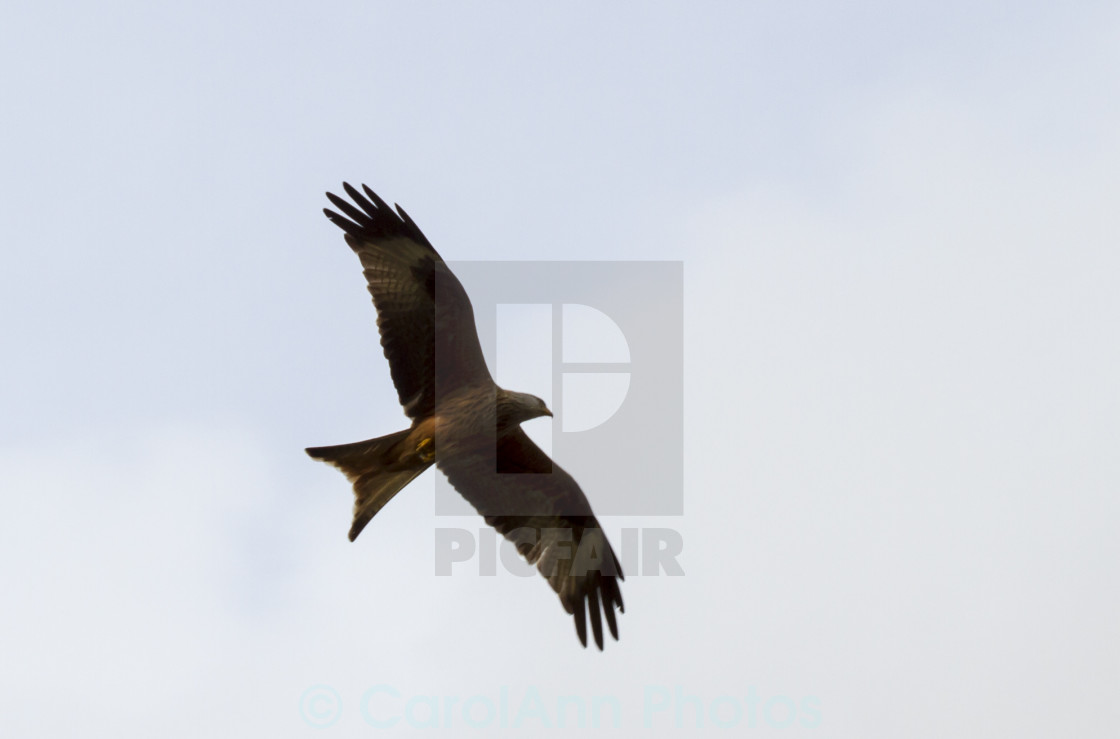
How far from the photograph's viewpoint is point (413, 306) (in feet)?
28.1

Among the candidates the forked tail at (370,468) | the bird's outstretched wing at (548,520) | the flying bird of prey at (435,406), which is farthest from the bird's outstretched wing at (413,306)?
the bird's outstretched wing at (548,520)

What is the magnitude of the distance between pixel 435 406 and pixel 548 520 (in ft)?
5.48

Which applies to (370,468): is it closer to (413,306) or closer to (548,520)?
(413,306)

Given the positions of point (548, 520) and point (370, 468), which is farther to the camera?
point (548, 520)

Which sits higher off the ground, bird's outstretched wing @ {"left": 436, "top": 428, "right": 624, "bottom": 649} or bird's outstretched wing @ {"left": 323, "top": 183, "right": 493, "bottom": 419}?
bird's outstretched wing @ {"left": 323, "top": 183, "right": 493, "bottom": 419}

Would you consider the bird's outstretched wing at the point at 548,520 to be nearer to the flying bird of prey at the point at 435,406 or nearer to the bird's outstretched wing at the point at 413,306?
the flying bird of prey at the point at 435,406

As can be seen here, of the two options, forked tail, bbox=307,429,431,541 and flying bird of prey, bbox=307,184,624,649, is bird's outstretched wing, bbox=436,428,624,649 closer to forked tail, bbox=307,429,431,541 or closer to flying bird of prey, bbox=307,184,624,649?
flying bird of prey, bbox=307,184,624,649

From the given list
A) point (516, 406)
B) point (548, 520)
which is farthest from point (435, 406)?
point (548, 520)

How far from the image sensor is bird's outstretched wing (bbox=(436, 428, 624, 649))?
902 cm

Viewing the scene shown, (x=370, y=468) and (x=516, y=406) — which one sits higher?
(x=516, y=406)

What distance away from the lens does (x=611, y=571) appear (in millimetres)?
9211

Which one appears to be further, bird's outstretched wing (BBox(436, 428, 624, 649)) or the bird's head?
bird's outstretched wing (BBox(436, 428, 624, 649))

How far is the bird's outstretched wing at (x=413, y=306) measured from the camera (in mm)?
8422

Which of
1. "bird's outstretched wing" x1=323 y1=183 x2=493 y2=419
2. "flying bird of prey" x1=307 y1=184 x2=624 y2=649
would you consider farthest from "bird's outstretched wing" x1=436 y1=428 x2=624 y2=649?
"bird's outstretched wing" x1=323 y1=183 x2=493 y2=419
